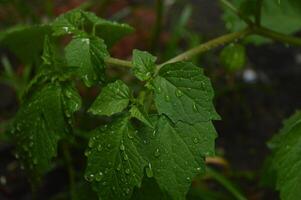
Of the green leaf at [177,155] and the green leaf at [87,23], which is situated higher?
the green leaf at [87,23]

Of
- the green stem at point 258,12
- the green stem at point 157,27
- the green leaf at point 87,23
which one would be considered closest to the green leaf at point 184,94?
the green leaf at point 87,23

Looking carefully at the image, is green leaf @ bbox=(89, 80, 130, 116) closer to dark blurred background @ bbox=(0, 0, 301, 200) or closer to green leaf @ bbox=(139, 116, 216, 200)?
green leaf @ bbox=(139, 116, 216, 200)

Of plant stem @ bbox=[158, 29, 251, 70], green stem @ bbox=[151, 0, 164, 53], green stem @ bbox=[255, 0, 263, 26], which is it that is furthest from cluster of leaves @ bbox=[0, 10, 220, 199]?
green stem @ bbox=[151, 0, 164, 53]

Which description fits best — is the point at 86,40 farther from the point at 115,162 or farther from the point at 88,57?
the point at 115,162

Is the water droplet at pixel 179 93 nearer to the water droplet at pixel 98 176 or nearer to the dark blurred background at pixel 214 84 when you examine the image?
the water droplet at pixel 98 176

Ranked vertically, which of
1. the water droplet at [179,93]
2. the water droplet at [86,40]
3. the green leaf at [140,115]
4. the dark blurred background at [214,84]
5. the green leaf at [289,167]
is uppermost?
the water droplet at [86,40]

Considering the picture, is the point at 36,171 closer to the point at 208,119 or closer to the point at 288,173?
the point at 208,119

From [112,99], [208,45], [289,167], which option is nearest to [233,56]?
[208,45]
